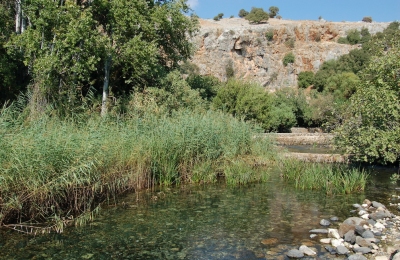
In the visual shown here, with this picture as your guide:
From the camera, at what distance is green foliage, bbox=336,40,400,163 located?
1188cm

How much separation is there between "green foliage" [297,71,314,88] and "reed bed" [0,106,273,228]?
41.5m

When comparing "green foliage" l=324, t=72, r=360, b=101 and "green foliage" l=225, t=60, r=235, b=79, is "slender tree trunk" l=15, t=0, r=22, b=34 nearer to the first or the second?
"green foliage" l=324, t=72, r=360, b=101

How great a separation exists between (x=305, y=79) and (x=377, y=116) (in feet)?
143

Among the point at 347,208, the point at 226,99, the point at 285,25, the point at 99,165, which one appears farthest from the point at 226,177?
the point at 285,25

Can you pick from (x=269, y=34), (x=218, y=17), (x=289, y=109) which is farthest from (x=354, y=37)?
(x=289, y=109)

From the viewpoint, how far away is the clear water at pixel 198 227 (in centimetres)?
662

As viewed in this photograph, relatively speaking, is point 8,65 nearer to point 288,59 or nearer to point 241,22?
point 288,59

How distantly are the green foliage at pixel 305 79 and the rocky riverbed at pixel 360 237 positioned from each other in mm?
46804

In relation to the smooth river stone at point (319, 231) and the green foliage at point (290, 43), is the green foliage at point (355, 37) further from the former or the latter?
the smooth river stone at point (319, 231)

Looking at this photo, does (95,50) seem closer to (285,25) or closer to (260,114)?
(260,114)

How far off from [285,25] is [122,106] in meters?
52.1

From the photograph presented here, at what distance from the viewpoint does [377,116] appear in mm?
12453

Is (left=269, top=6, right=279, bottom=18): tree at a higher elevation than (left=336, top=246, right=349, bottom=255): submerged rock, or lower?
higher

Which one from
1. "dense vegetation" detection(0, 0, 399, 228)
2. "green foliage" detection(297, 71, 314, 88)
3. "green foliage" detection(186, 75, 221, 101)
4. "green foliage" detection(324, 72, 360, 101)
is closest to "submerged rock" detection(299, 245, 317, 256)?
"dense vegetation" detection(0, 0, 399, 228)
